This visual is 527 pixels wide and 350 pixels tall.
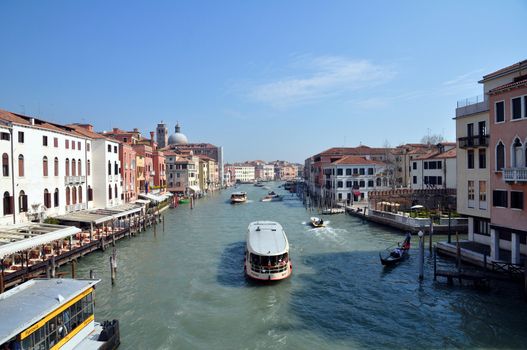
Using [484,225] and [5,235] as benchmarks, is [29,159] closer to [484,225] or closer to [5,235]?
[5,235]

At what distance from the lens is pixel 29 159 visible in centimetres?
2567

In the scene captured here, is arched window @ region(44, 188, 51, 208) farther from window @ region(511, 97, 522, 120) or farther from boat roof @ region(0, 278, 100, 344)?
window @ region(511, 97, 522, 120)

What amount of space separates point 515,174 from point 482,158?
4.95 meters

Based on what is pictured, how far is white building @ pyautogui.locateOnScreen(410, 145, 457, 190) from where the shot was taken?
4347 centimetres

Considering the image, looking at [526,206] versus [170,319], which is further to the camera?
[526,206]

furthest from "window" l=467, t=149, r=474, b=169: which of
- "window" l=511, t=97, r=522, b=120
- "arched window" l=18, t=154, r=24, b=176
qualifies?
"arched window" l=18, t=154, r=24, b=176

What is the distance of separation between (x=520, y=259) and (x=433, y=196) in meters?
23.9

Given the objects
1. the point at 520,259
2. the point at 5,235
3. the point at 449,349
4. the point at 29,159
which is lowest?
the point at 449,349

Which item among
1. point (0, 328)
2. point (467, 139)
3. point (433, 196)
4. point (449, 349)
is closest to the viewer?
point (0, 328)

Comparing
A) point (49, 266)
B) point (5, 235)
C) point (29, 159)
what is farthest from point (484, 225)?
point (29, 159)

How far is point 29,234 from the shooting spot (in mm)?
19375

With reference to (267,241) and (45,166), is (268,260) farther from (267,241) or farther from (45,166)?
(45,166)

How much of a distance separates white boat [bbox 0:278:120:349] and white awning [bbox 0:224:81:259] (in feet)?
17.3

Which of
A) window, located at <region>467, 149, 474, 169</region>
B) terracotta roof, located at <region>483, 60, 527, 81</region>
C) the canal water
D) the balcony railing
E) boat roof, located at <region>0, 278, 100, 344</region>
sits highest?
terracotta roof, located at <region>483, 60, 527, 81</region>
